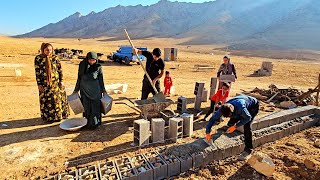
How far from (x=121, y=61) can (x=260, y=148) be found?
1540 centimetres

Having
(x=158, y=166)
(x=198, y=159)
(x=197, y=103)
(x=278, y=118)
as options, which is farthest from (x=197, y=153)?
(x=197, y=103)

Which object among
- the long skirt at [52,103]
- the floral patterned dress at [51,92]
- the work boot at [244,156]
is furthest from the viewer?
the long skirt at [52,103]

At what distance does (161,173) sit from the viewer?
3656mm

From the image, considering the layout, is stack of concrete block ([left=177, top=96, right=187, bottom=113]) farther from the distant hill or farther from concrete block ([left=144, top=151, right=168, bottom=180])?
the distant hill

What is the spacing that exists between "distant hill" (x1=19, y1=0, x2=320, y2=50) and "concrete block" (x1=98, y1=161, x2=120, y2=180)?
154 ft

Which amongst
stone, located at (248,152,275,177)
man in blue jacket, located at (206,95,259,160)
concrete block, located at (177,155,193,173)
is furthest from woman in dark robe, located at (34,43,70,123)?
stone, located at (248,152,275,177)

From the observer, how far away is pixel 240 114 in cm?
390

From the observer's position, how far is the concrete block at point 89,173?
339cm

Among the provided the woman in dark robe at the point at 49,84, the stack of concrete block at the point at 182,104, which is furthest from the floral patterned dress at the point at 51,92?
the stack of concrete block at the point at 182,104

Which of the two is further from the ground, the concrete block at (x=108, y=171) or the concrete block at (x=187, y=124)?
the concrete block at (x=187, y=124)

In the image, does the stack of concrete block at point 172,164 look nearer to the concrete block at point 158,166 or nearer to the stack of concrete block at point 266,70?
the concrete block at point 158,166

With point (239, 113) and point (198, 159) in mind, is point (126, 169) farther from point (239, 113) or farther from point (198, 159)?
point (239, 113)

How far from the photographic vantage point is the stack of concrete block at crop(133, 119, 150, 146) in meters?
4.33

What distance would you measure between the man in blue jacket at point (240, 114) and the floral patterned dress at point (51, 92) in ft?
10.4
